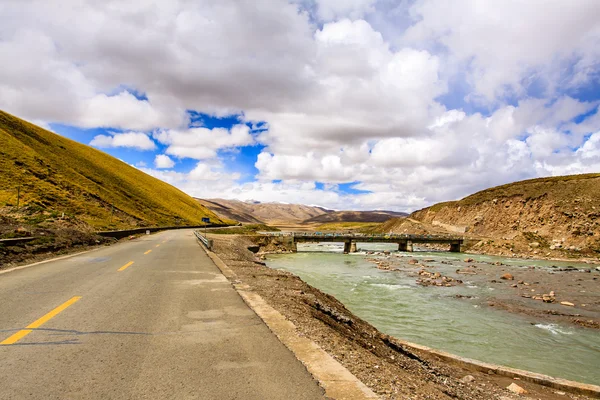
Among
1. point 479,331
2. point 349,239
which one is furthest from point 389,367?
point 349,239

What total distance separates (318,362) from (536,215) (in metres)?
90.6

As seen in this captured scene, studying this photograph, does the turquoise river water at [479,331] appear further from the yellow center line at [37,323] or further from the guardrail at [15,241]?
the guardrail at [15,241]

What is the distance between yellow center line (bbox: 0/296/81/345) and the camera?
17.6ft

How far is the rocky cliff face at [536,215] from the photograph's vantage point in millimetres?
61188

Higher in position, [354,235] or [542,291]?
[354,235]

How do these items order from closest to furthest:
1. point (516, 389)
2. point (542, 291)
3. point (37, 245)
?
point (516, 389) → point (37, 245) → point (542, 291)

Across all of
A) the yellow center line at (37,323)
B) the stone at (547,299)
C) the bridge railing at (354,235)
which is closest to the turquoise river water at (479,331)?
the stone at (547,299)

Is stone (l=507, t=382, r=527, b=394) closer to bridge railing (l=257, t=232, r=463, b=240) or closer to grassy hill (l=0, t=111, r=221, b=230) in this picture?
grassy hill (l=0, t=111, r=221, b=230)

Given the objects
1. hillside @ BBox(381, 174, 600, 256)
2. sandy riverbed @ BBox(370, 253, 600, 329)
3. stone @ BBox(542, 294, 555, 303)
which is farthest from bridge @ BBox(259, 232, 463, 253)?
stone @ BBox(542, 294, 555, 303)

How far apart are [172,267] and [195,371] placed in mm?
→ 11625

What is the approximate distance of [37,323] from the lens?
6285 mm

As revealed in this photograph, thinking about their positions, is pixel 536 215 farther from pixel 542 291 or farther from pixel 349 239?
pixel 542 291

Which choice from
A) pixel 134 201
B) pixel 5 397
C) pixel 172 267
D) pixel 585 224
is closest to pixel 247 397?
pixel 5 397

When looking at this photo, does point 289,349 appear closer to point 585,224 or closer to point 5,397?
point 5,397
